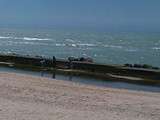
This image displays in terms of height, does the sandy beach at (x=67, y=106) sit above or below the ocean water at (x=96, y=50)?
below

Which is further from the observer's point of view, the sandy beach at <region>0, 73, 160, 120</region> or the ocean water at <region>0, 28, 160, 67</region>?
the ocean water at <region>0, 28, 160, 67</region>

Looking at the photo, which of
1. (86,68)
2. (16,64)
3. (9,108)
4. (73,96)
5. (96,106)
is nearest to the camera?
(9,108)

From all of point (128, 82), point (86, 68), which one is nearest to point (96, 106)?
point (128, 82)

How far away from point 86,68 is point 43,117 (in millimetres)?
19716

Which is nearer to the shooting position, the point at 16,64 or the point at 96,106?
the point at 96,106

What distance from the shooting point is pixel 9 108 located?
12219mm

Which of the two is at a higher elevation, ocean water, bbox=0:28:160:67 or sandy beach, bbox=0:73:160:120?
ocean water, bbox=0:28:160:67

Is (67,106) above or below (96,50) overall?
below

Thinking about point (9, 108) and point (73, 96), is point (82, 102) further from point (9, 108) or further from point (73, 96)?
point (9, 108)

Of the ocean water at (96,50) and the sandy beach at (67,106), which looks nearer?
the sandy beach at (67,106)

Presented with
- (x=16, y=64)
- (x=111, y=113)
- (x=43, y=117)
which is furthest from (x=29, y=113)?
(x=16, y=64)

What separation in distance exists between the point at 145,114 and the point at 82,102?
7.89 ft

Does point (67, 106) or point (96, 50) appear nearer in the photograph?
point (67, 106)

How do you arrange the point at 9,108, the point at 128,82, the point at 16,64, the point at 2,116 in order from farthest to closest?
1. the point at 16,64
2. the point at 128,82
3. the point at 9,108
4. the point at 2,116
